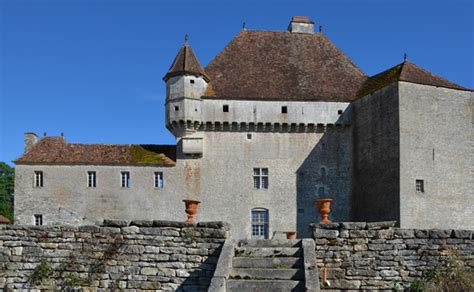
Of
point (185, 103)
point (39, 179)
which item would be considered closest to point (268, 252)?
point (185, 103)

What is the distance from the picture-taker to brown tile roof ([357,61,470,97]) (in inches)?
1194

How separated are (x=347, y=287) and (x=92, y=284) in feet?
18.0

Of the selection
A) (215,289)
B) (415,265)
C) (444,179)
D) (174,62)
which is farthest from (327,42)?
(215,289)

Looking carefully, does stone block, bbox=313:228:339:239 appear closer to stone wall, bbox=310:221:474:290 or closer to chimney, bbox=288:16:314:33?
stone wall, bbox=310:221:474:290

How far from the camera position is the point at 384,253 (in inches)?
467

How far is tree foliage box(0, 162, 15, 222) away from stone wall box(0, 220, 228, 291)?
4647 cm

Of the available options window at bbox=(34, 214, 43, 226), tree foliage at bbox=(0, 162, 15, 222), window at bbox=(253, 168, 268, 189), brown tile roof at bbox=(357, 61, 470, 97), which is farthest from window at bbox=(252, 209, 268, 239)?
tree foliage at bbox=(0, 162, 15, 222)

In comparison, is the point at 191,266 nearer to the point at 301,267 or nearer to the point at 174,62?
the point at 301,267

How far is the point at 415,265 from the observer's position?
11805 millimetres

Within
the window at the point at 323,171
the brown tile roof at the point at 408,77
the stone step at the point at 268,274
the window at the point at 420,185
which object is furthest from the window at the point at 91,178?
the stone step at the point at 268,274

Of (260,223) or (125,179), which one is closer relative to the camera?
(125,179)

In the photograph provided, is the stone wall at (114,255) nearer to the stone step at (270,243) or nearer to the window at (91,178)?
the stone step at (270,243)

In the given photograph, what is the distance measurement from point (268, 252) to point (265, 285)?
4.38 feet

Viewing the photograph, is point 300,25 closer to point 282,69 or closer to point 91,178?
point 282,69
